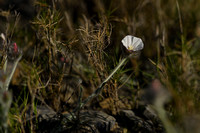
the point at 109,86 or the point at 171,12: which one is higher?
the point at 171,12

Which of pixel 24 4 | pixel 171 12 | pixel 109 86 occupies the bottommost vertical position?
pixel 109 86

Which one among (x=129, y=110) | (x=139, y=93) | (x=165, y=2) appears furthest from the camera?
(x=165, y=2)

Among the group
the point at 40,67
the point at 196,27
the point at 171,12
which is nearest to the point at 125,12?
the point at 171,12

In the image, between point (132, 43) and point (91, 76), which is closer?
point (132, 43)

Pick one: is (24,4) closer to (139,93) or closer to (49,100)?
(49,100)

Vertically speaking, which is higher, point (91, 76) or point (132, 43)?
point (132, 43)

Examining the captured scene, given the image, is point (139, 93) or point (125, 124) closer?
point (125, 124)

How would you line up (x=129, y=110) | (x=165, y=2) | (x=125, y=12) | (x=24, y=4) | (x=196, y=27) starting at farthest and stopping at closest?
1. (x=24, y=4)
2. (x=165, y=2)
3. (x=196, y=27)
4. (x=125, y=12)
5. (x=129, y=110)
